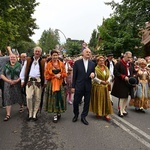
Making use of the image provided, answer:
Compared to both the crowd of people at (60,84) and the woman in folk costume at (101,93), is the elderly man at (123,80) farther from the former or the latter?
the woman in folk costume at (101,93)

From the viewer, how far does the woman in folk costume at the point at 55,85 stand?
727 cm

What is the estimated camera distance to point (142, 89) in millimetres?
8984

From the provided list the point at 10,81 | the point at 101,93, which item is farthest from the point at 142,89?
the point at 10,81

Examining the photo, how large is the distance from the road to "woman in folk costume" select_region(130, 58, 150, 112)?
0.75 metres

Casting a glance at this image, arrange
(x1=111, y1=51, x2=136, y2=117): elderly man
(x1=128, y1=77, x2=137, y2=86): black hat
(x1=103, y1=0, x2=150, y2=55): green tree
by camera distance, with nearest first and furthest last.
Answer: (x1=128, y1=77, x2=137, y2=86): black hat
(x1=111, y1=51, x2=136, y2=117): elderly man
(x1=103, y1=0, x2=150, y2=55): green tree

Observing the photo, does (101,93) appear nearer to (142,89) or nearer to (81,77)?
(81,77)

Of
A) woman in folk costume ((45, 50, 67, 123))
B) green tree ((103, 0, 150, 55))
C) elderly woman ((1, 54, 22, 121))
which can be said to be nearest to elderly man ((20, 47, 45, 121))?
woman in folk costume ((45, 50, 67, 123))

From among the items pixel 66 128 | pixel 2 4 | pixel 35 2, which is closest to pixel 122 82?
pixel 66 128

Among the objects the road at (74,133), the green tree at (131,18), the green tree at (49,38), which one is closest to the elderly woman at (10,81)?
the road at (74,133)

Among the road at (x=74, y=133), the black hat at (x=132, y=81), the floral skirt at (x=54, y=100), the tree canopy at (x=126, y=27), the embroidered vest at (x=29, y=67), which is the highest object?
the tree canopy at (x=126, y=27)

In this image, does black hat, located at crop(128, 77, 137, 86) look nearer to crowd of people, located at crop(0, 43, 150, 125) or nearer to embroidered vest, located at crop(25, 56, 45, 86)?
crowd of people, located at crop(0, 43, 150, 125)

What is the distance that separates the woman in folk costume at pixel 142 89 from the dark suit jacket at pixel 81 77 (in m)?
2.29

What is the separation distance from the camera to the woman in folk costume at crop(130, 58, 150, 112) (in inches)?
352

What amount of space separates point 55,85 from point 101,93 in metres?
1.29
